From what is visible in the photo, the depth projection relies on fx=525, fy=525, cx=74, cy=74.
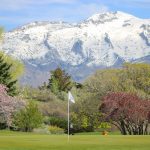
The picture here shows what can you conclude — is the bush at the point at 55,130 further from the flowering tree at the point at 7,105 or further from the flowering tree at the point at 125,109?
the flowering tree at the point at 125,109

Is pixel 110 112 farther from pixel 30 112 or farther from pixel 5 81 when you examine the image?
pixel 5 81

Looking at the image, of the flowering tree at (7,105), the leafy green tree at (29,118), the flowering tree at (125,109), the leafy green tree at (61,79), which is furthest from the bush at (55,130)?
the leafy green tree at (61,79)

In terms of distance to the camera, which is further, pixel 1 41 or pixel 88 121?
pixel 1 41

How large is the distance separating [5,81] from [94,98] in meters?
17.5

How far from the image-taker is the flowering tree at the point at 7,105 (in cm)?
6334

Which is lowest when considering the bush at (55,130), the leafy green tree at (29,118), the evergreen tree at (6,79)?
the bush at (55,130)

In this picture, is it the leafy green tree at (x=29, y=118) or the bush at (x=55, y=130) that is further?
the bush at (x=55, y=130)

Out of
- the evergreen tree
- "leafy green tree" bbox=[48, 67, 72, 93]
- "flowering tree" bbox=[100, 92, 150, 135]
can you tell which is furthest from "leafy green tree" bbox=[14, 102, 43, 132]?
"leafy green tree" bbox=[48, 67, 72, 93]

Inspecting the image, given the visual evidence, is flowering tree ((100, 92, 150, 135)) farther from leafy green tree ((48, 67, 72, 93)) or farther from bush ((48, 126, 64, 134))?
leafy green tree ((48, 67, 72, 93))

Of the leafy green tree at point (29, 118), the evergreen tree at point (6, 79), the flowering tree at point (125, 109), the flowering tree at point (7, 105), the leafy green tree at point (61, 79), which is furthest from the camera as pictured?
the leafy green tree at point (61, 79)

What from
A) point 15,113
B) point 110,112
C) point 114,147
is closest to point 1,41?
point 15,113

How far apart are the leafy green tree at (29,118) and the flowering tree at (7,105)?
255cm

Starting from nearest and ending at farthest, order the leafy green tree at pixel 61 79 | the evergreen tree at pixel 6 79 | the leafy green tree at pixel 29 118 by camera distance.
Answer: the leafy green tree at pixel 29 118, the evergreen tree at pixel 6 79, the leafy green tree at pixel 61 79

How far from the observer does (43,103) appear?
95.9 m
